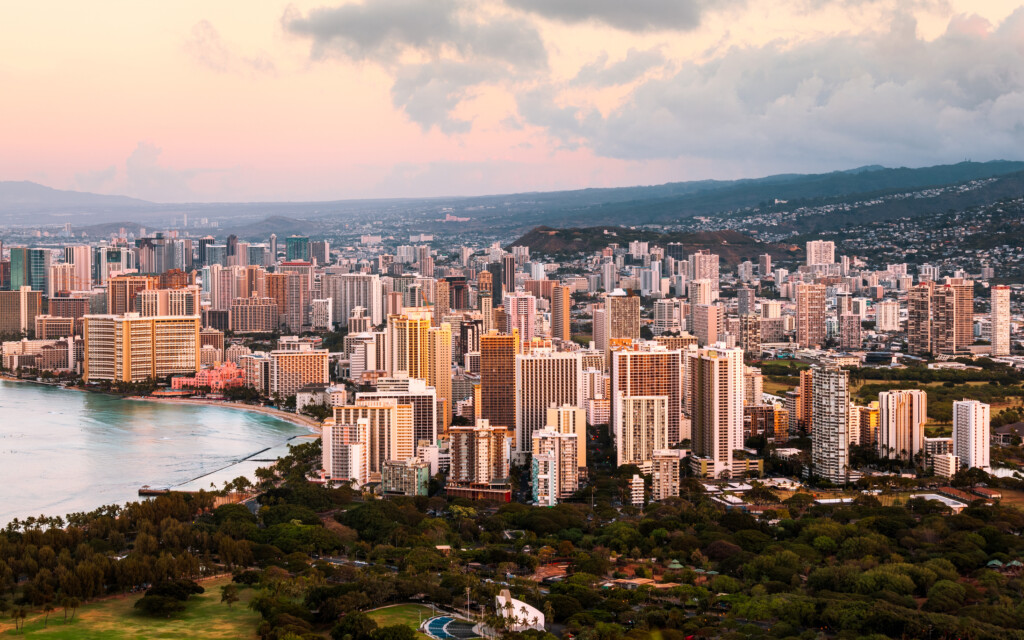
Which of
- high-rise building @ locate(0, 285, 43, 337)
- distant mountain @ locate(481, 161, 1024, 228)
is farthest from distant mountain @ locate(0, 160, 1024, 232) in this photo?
high-rise building @ locate(0, 285, 43, 337)

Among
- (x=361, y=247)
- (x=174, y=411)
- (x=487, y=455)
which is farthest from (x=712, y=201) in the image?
(x=487, y=455)

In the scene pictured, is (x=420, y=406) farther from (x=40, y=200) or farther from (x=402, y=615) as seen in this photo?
(x=40, y=200)

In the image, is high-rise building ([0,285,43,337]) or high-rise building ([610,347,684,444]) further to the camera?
high-rise building ([0,285,43,337])

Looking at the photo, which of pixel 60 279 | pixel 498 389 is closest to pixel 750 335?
pixel 498 389

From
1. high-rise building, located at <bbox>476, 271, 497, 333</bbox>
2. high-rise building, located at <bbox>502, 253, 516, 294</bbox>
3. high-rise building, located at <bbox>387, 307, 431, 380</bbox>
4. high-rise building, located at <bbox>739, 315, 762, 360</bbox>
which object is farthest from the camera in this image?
high-rise building, located at <bbox>502, 253, 516, 294</bbox>

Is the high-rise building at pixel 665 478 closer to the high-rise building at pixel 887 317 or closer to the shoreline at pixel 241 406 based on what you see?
the shoreline at pixel 241 406

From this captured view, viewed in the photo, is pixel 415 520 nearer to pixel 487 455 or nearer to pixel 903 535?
pixel 487 455

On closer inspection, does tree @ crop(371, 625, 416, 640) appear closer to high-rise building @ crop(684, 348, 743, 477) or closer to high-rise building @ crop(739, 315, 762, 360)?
high-rise building @ crop(684, 348, 743, 477)
